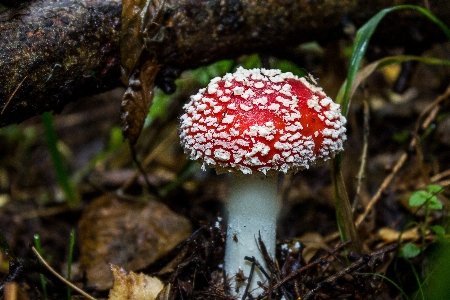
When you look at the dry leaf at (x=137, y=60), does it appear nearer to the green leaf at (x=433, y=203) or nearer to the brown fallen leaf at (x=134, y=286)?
the brown fallen leaf at (x=134, y=286)

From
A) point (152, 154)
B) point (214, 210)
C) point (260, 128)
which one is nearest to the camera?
point (260, 128)

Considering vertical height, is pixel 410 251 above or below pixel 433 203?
below

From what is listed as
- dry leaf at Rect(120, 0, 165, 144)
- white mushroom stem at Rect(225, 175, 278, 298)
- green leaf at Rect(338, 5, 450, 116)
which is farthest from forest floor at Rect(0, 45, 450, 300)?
dry leaf at Rect(120, 0, 165, 144)

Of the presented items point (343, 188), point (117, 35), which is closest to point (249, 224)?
point (343, 188)

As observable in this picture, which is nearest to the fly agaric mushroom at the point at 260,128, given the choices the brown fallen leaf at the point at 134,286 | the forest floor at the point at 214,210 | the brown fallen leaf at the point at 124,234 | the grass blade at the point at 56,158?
the forest floor at the point at 214,210

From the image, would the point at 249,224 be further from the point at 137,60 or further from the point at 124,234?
the point at 124,234

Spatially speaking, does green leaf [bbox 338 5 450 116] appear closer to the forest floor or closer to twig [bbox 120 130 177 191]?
the forest floor
